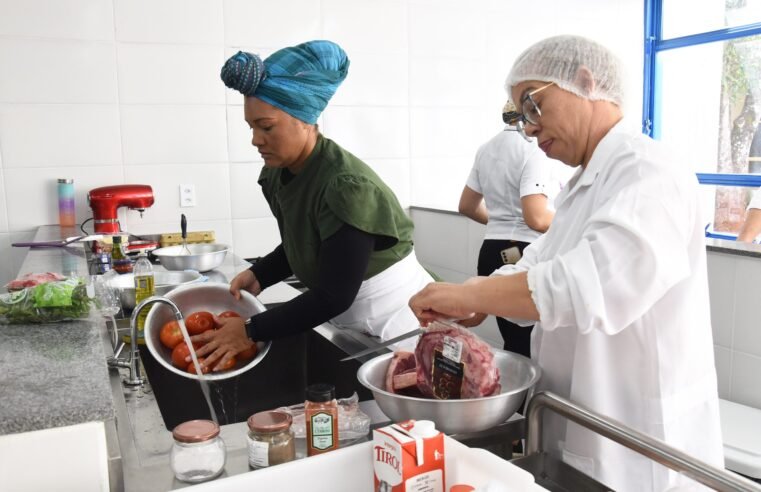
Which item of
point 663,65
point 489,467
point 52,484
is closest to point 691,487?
point 489,467

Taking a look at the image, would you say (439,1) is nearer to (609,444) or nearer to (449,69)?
(449,69)

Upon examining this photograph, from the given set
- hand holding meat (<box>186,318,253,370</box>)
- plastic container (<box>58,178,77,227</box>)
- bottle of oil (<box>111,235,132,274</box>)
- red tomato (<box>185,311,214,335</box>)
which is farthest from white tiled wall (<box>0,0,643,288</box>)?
hand holding meat (<box>186,318,253,370</box>)

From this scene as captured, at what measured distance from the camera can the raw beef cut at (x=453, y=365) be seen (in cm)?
108

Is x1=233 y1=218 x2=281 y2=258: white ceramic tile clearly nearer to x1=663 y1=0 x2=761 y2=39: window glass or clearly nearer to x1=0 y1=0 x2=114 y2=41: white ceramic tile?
x1=0 y1=0 x2=114 y2=41: white ceramic tile

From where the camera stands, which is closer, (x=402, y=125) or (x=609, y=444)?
(x=609, y=444)

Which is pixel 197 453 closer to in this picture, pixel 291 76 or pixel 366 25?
pixel 291 76

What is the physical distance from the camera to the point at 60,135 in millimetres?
3002

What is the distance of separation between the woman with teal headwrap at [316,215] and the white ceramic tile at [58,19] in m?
1.71

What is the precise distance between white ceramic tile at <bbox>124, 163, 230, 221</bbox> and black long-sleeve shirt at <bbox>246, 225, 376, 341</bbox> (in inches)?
77.1

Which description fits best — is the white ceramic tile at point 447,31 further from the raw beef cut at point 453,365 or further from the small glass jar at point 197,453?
the small glass jar at point 197,453

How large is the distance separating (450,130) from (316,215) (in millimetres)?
2470

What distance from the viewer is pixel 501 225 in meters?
2.88

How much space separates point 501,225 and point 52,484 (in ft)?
7.46

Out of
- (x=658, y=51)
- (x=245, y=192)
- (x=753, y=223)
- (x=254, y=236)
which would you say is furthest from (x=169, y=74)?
(x=658, y=51)
